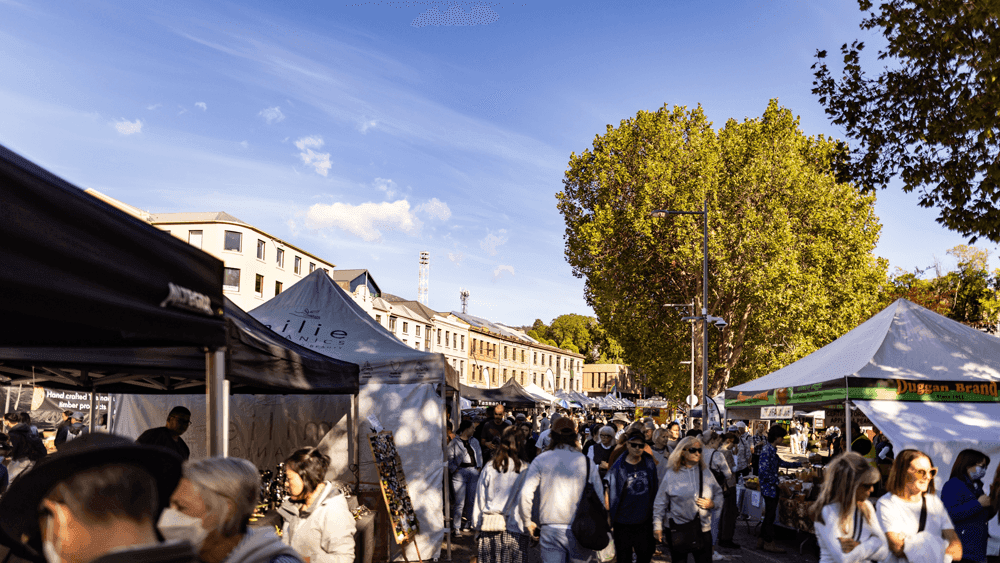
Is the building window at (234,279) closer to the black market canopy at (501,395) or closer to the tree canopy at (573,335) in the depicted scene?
the black market canopy at (501,395)

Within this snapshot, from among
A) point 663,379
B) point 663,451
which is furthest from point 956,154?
point 663,379

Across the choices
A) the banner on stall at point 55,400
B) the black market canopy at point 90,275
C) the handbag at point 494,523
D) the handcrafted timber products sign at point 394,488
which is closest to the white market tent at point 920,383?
the handbag at point 494,523

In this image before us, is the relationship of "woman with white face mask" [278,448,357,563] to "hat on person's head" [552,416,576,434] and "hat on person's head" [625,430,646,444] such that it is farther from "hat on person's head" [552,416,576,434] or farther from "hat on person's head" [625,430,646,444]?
"hat on person's head" [625,430,646,444]

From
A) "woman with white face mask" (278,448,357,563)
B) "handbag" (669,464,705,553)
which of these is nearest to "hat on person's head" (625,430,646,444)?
"handbag" (669,464,705,553)

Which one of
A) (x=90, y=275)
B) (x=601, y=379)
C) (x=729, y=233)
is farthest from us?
(x=601, y=379)

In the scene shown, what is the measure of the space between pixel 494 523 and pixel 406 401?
3757 millimetres

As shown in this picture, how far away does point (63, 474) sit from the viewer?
1.70 m

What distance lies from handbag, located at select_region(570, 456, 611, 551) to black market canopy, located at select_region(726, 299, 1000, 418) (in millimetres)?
5872

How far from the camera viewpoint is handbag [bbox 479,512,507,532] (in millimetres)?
7527

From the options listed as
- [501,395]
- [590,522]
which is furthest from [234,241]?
[590,522]

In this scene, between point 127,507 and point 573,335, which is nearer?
point 127,507

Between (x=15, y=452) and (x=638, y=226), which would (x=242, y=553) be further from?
(x=638, y=226)

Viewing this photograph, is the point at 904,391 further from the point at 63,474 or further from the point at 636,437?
the point at 63,474

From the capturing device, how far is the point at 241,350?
5555 mm
